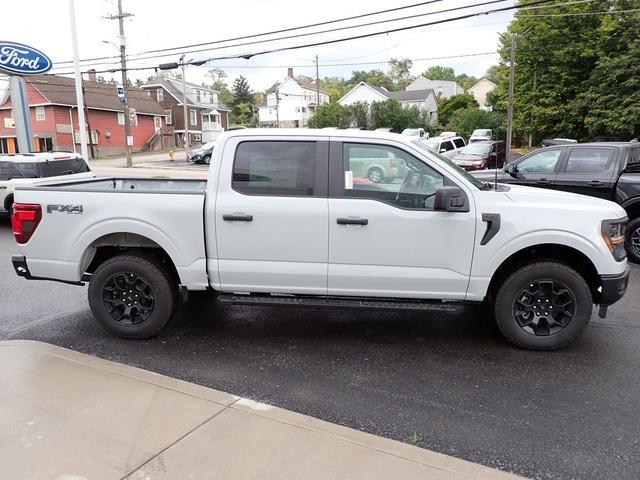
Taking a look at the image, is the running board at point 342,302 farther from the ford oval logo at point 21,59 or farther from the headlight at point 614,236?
the ford oval logo at point 21,59

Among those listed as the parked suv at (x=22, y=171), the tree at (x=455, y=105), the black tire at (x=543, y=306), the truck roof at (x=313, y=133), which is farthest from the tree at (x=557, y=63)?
the truck roof at (x=313, y=133)

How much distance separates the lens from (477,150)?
21.2 m

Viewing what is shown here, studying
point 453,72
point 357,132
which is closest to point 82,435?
point 357,132

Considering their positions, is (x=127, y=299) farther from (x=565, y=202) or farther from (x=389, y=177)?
(x=565, y=202)

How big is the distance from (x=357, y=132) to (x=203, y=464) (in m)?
3.00

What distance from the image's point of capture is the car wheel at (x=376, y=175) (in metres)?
4.43

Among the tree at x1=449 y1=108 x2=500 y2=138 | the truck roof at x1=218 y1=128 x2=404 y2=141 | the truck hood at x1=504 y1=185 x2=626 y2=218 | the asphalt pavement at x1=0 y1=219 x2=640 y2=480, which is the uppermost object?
the tree at x1=449 y1=108 x2=500 y2=138

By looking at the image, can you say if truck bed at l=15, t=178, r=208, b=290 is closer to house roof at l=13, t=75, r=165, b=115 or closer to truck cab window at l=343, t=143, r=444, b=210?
truck cab window at l=343, t=143, r=444, b=210

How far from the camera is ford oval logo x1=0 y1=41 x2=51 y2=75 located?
16672 mm

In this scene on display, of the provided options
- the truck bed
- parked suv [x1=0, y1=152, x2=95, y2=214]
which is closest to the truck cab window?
the truck bed

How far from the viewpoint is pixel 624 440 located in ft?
10.4

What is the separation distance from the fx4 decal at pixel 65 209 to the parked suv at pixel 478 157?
16.5 m

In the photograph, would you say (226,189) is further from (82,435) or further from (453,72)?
(453,72)

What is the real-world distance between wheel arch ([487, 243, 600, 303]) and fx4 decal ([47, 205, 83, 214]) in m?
3.73
